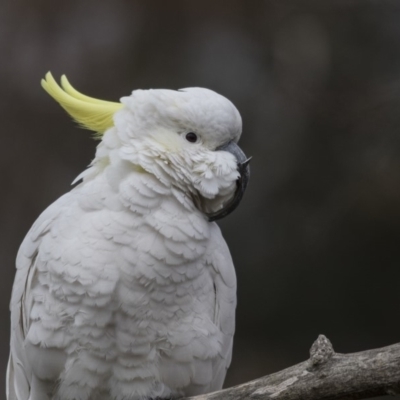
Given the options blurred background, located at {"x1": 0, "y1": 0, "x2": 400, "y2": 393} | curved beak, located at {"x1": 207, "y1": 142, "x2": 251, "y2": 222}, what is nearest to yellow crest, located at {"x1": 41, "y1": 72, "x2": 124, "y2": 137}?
curved beak, located at {"x1": 207, "y1": 142, "x2": 251, "y2": 222}

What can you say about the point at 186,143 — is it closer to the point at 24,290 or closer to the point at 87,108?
the point at 87,108

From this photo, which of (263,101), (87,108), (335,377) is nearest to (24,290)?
(87,108)

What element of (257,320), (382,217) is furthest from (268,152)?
(257,320)

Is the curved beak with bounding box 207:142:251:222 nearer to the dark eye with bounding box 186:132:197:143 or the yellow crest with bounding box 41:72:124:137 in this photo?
the dark eye with bounding box 186:132:197:143

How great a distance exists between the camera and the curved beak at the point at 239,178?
2008 mm

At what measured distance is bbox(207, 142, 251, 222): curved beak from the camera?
6.59 ft

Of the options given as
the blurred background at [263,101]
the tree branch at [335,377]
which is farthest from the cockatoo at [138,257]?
the blurred background at [263,101]

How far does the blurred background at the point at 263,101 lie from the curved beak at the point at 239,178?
→ 1.55m

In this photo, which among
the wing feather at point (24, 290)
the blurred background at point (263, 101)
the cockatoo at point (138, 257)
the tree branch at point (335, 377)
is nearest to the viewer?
the tree branch at point (335, 377)

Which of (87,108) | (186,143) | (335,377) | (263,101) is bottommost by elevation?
(335,377)

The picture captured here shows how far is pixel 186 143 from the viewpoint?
2.00 meters

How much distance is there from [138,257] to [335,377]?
64cm

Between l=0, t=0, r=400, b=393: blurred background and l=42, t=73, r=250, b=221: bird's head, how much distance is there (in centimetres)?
158

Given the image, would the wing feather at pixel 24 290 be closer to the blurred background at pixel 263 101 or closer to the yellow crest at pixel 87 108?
the yellow crest at pixel 87 108
